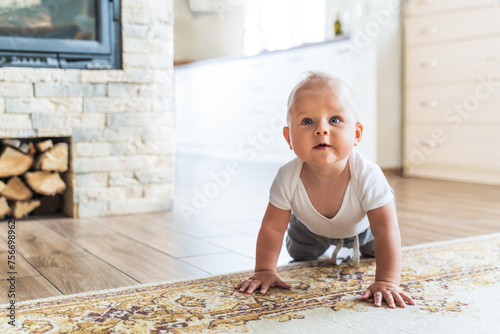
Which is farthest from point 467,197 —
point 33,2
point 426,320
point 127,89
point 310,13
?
point 310,13

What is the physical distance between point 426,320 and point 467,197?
1813 mm

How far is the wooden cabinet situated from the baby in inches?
82.7

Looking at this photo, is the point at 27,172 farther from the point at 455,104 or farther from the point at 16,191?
the point at 455,104

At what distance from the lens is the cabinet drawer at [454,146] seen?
3.16m

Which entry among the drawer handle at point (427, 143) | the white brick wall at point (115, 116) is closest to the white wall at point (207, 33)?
the drawer handle at point (427, 143)

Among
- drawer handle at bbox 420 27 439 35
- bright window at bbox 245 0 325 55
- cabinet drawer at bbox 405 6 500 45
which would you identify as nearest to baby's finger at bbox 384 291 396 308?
cabinet drawer at bbox 405 6 500 45

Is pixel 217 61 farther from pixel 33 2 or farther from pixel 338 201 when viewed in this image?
pixel 338 201

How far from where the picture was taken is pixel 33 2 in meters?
2.10

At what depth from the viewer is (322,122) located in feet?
3.67

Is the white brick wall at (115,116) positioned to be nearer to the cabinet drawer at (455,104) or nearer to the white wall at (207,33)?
the cabinet drawer at (455,104)

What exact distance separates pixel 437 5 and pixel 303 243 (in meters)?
2.49

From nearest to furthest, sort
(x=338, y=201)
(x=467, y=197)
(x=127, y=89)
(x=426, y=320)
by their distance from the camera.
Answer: (x=426, y=320) → (x=338, y=201) → (x=127, y=89) → (x=467, y=197)

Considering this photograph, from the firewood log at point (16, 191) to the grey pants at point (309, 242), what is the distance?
1.18m

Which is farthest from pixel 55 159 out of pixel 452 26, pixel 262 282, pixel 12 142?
pixel 452 26
